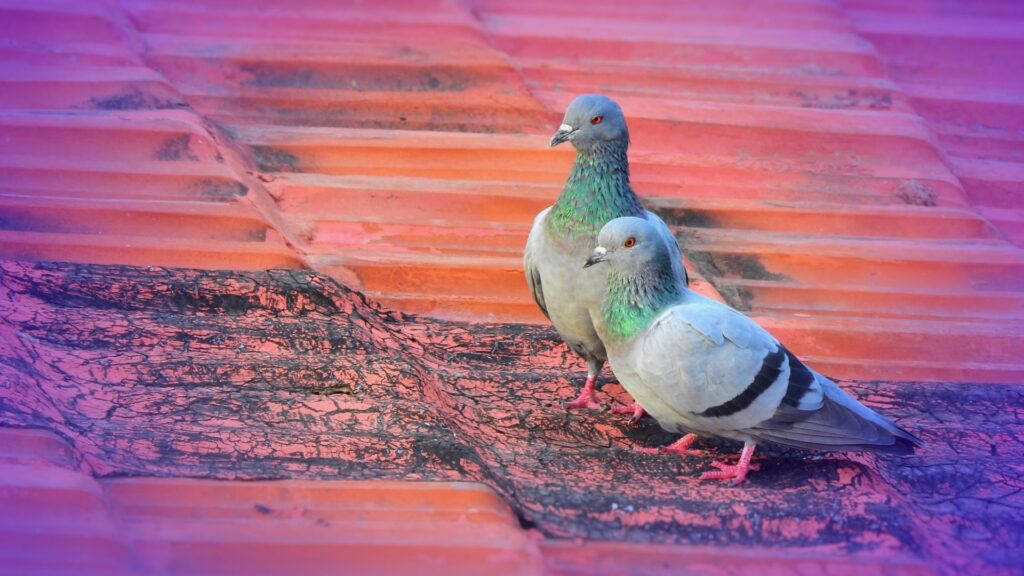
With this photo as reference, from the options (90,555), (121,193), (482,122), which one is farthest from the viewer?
(482,122)

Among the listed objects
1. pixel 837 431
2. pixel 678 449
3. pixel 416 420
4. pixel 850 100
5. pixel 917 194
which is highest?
pixel 850 100

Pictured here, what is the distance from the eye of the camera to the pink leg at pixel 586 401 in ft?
13.3

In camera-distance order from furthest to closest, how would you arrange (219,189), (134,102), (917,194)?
(917,194) < (134,102) < (219,189)

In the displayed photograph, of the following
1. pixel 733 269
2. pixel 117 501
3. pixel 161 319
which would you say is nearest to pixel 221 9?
pixel 161 319

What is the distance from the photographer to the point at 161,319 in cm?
408

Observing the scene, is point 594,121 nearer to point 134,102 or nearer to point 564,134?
point 564,134

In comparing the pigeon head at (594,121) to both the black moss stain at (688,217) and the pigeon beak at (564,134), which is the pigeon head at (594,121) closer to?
the pigeon beak at (564,134)

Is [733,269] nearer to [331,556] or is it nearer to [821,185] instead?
[821,185]

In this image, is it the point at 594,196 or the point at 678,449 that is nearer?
the point at 678,449

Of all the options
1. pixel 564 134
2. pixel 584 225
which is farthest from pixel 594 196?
pixel 564 134

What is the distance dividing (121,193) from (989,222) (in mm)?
4314

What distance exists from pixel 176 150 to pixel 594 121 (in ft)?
6.95

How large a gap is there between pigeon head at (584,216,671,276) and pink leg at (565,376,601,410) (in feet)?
2.00

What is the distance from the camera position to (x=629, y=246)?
3.75 m
